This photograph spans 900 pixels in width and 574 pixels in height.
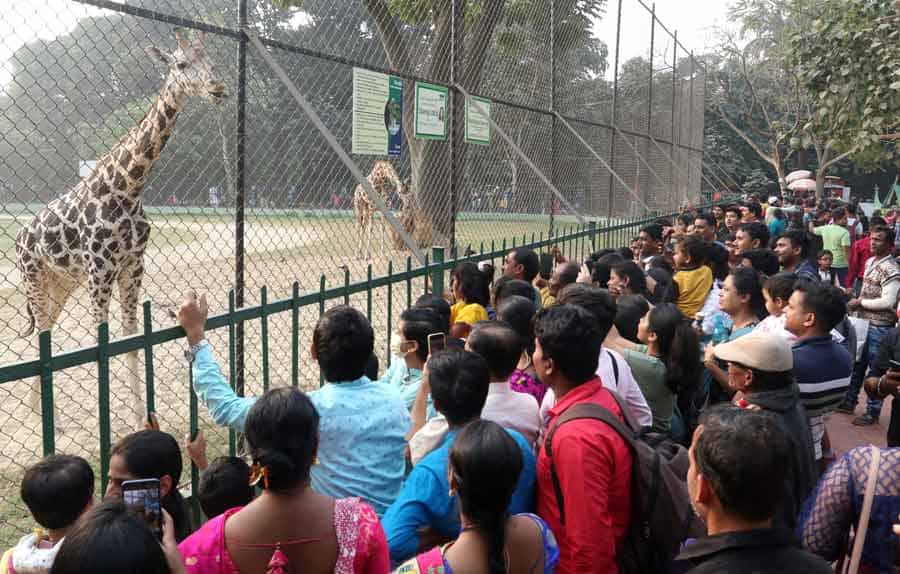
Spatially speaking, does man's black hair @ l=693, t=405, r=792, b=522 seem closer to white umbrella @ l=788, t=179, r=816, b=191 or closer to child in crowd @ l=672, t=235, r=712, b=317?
child in crowd @ l=672, t=235, r=712, b=317

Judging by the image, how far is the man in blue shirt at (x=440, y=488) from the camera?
210 centimetres

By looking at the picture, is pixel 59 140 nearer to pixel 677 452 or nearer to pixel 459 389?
pixel 459 389

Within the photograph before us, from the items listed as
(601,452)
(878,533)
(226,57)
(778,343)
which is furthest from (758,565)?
(226,57)

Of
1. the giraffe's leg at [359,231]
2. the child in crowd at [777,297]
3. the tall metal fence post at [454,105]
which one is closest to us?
the child in crowd at [777,297]

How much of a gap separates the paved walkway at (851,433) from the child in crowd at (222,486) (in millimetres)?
4764

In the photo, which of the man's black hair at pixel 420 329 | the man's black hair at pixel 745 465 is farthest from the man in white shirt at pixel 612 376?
the man's black hair at pixel 745 465

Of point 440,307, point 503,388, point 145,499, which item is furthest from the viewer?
point 440,307

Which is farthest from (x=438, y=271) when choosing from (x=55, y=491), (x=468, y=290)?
(x=55, y=491)

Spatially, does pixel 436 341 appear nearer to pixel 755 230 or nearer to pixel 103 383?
pixel 103 383

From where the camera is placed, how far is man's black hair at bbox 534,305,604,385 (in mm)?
2451

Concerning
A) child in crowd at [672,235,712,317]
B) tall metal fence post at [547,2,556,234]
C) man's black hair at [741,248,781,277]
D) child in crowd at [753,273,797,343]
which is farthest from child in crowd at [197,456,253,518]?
tall metal fence post at [547,2,556,234]

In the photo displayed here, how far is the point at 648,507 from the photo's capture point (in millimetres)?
2252

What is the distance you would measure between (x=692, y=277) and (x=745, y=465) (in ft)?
12.6

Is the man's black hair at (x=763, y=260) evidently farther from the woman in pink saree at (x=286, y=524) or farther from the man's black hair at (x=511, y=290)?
the woman in pink saree at (x=286, y=524)
